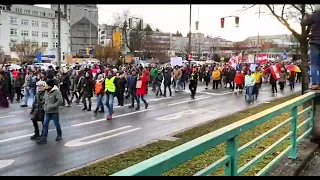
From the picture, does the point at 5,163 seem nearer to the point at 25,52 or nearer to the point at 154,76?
the point at 154,76

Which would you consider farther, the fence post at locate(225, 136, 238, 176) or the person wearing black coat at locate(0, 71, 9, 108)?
the person wearing black coat at locate(0, 71, 9, 108)

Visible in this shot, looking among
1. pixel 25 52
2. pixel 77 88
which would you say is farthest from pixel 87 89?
pixel 25 52

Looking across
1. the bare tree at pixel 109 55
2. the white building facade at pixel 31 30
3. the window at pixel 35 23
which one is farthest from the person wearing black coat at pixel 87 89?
the window at pixel 35 23

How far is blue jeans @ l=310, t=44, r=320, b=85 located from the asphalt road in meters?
4.39

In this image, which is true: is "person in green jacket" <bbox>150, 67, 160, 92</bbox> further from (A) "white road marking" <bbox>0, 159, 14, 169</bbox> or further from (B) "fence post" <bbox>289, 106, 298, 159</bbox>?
(B) "fence post" <bbox>289, 106, 298, 159</bbox>

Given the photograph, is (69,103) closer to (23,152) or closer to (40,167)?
(23,152)

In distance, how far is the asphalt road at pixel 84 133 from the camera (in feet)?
25.1

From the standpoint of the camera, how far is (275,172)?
15.4 feet

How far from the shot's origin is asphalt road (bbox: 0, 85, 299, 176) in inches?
301

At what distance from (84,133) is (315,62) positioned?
6.60 m

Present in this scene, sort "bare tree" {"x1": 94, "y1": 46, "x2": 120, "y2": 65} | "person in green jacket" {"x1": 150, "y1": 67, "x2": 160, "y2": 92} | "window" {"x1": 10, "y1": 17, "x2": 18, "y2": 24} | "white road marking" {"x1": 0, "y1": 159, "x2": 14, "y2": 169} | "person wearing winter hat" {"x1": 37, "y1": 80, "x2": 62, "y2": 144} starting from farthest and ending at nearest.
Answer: "window" {"x1": 10, "y1": 17, "x2": 18, "y2": 24}, "bare tree" {"x1": 94, "y1": 46, "x2": 120, "y2": 65}, "person in green jacket" {"x1": 150, "y1": 67, "x2": 160, "y2": 92}, "person wearing winter hat" {"x1": 37, "y1": 80, "x2": 62, "y2": 144}, "white road marking" {"x1": 0, "y1": 159, "x2": 14, "y2": 169}

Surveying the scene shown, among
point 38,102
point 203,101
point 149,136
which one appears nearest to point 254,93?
point 203,101

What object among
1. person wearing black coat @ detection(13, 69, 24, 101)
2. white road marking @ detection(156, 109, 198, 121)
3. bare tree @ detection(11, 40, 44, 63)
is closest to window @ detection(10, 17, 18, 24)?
bare tree @ detection(11, 40, 44, 63)

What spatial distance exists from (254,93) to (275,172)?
652 inches
